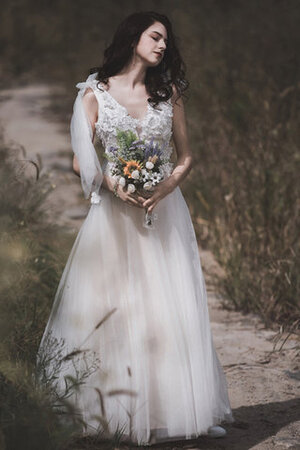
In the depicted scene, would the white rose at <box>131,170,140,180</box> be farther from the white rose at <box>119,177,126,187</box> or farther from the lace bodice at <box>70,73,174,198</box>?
the lace bodice at <box>70,73,174,198</box>

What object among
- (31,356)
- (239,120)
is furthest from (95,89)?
(239,120)

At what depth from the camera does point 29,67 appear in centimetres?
1434

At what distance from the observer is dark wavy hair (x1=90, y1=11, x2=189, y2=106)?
3.66 m

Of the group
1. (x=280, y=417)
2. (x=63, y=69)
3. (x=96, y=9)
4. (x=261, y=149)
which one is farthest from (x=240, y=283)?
(x=96, y=9)

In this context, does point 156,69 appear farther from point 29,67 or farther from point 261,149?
point 29,67

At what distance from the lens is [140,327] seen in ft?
11.6

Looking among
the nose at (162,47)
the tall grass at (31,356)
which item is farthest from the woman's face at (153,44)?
the tall grass at (31,356)

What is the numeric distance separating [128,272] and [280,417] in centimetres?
115

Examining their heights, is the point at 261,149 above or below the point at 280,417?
above

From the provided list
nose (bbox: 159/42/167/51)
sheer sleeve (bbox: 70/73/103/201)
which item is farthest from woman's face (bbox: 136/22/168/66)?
sheer sleeve (bbox: 70/73/103/201)

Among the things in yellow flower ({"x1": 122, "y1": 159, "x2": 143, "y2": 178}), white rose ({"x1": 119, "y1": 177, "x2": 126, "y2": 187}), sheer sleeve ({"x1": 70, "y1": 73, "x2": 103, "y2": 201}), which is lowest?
white rose ({"x1": 119, "y1": 177, "x2": 126, "y2": 187})

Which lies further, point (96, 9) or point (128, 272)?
point (96, 9)

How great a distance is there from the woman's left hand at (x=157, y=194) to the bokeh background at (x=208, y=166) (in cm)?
42

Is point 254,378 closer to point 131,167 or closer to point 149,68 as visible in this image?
point 131,167
